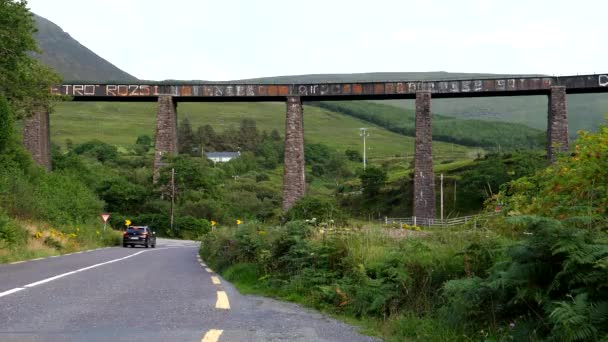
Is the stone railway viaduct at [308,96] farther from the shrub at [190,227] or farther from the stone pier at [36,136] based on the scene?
the shrub at [190,227]

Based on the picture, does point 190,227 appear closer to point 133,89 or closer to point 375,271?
point 133,89

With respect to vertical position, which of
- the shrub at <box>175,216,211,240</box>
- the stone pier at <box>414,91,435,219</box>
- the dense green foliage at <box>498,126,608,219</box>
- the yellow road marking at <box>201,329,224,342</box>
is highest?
the dense green foliage at <box>498,126,608,219</box>

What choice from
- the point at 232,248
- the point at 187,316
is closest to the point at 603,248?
the point at 187,316

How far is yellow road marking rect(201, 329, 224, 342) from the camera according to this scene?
6.71m

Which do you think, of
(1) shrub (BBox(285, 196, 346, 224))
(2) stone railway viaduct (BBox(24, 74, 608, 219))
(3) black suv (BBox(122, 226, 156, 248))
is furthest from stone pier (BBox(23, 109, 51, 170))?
(1) shrub (BBox(285, 196, 346, 224))

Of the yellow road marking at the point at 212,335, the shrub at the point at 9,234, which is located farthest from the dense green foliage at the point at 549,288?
the shrub at the point at 9,234

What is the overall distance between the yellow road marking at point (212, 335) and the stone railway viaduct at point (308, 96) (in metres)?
44.6

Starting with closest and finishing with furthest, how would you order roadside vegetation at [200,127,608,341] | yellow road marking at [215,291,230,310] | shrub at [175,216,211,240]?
roadside vegetation at [200,127,608,341] → yellow road marking at [215,291,230,310] → shrub at [175,216,211,240]

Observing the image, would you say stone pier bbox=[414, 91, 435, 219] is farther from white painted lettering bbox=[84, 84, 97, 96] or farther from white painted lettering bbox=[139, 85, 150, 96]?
white painted lettering bbox=[84, 84, 97, 96]

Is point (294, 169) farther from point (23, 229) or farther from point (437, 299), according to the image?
point (437, 299)

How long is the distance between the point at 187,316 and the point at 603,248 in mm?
5139

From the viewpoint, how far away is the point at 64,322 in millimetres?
7711

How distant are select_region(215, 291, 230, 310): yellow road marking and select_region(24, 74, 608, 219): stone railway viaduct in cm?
4082

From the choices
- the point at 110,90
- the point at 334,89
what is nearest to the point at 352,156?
the point at 334,89
